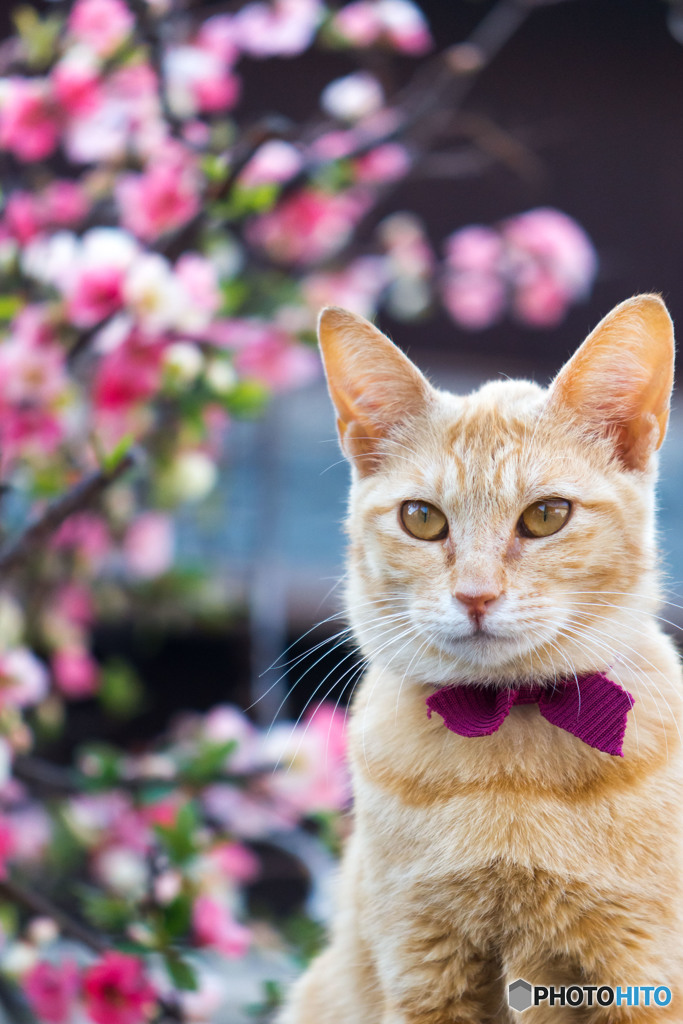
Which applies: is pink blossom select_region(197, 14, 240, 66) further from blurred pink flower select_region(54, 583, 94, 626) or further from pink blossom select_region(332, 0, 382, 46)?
blurred pink flower select_region(54, 583, 94, 626)

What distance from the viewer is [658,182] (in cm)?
206

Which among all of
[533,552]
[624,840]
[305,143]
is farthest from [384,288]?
[624,840]

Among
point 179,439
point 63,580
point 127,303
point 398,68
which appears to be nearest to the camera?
point 127,303

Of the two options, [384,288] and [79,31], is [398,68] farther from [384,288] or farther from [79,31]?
[79,31]

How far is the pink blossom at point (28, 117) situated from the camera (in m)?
1.22

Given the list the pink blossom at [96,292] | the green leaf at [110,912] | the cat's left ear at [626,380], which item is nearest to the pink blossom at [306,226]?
the pink blossom at [96,292]

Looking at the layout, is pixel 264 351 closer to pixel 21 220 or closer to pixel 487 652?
pixel 21 220

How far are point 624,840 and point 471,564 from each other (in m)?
0.23

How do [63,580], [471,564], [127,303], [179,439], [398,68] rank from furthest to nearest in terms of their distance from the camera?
[398,68] → [63,580] → [179,439] → [127,303] → [471,564]

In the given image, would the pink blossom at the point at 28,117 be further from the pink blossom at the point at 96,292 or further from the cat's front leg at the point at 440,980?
the cat's front leg at the point at 440,980

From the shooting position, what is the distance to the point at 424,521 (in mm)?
766

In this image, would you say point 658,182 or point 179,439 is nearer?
point 179,439

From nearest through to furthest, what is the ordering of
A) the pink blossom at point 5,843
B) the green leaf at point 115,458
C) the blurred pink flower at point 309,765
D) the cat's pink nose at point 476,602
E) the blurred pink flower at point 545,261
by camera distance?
the cat's pink nose at point 476,602 < the green leaf at point 115,458 < the pink blossom at point 5,843 < the blurred pink flower at point 309,765 < the blurred pink flower at point 545,261
